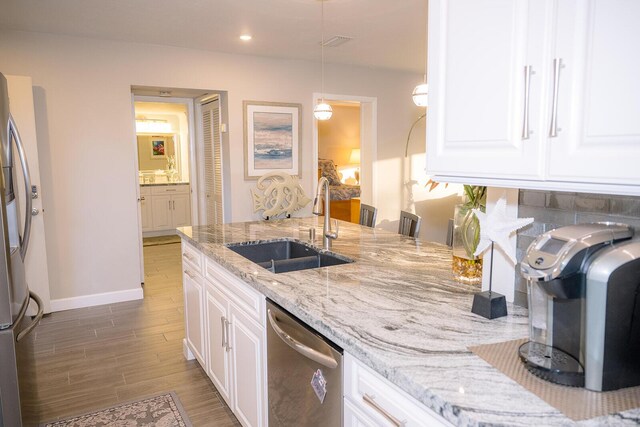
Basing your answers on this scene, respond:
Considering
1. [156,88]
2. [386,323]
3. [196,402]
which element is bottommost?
[196,402]

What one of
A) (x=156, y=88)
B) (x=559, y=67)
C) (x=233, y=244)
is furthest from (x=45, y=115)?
(x=559, y=67)

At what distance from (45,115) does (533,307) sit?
442 cm

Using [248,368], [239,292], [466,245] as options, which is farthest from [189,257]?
[466,245]

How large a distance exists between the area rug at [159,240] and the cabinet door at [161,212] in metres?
0.19

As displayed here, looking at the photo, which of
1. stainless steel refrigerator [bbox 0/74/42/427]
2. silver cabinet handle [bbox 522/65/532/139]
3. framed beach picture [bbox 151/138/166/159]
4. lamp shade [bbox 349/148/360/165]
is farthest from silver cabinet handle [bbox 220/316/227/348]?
lamp shade [bbox 349/148/360/165]

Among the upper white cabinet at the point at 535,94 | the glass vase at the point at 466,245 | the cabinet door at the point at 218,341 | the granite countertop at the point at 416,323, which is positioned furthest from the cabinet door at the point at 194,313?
the upper white cabinet at the point at 535,94

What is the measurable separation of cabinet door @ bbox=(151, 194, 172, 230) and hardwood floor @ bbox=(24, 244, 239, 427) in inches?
134

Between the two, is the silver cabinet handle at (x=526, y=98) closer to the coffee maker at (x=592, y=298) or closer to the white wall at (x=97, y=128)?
the coffee maker at (x=592, y=298)

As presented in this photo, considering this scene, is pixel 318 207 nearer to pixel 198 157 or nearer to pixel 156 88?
pixel 156 88

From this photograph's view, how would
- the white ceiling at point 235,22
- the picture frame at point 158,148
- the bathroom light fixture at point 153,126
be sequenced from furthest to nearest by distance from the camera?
the picture frame at point 158,148
the bathroom light fixture at point 153,126
the white ceiling at point 235,22

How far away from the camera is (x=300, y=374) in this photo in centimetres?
161

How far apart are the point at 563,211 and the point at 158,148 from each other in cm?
837

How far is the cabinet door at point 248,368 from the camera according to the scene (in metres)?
1.93

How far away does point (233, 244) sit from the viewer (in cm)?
267
